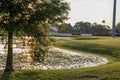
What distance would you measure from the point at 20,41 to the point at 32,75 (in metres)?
4.53

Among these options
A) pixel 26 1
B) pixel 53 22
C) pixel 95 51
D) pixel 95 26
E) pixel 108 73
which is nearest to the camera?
pixel 108 73

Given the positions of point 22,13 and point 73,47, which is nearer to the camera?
point 22,13

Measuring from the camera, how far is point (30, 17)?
915 inches

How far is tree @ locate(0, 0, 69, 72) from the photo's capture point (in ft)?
74.8

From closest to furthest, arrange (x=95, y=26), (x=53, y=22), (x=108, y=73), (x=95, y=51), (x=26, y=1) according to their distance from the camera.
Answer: (x=108, y=73) → (x=26, y=1) → (x=53, y=22) → (x=95, y=51) → (x=95, y=26)

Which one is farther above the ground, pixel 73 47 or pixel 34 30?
pixel 34 30

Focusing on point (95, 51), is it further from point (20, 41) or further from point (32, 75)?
point (32, 75)

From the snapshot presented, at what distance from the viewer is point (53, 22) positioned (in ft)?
80.1

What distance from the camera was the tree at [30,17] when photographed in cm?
2281

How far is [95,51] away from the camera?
48.3m

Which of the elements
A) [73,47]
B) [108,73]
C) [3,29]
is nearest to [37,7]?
[3,29]

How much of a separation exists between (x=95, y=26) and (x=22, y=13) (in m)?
152

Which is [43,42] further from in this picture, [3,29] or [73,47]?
[73,47]

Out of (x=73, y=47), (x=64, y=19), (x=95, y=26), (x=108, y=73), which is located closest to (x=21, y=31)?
(x=64, y=19)
